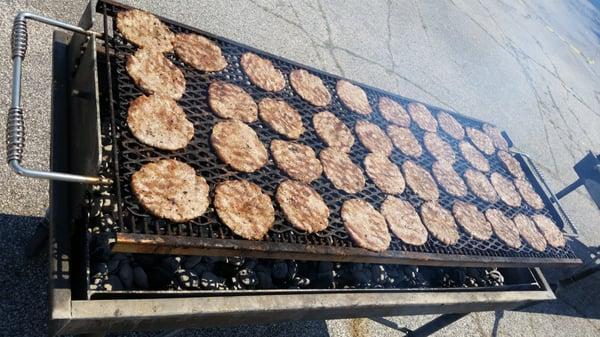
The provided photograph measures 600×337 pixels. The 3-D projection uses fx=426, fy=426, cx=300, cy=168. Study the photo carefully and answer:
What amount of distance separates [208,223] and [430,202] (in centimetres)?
220

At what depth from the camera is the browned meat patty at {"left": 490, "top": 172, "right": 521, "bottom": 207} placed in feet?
15.2

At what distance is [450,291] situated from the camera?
3.50 m

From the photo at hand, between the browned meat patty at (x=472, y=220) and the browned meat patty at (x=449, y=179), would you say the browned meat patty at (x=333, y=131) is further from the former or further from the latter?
the browned meat patty at (x=472, y=220)

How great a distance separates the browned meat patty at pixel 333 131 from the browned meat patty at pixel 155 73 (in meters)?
1.21

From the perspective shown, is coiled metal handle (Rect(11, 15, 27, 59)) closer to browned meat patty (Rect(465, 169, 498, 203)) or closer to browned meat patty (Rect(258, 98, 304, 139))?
browned meat patty (Rect(258, 98, 304, 139))

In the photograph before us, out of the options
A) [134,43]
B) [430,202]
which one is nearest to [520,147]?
[430,202]

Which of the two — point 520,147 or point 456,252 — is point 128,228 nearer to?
point 456,252

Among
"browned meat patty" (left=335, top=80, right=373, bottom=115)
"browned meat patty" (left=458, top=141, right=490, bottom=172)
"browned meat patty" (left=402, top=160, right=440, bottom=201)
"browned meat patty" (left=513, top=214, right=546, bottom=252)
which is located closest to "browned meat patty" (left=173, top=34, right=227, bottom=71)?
"browned meat patty" (left=335, top=80, right=373, bottom=115)

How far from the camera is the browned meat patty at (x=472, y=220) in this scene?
3.84 m

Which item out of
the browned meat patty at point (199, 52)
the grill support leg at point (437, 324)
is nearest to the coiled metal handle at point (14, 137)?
the browned meat patty at point (199, 52)

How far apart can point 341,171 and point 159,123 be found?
1.48 m

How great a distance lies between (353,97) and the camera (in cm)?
423

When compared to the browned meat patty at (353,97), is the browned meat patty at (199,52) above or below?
below

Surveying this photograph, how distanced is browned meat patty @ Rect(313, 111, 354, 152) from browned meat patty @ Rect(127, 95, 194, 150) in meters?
1.21
